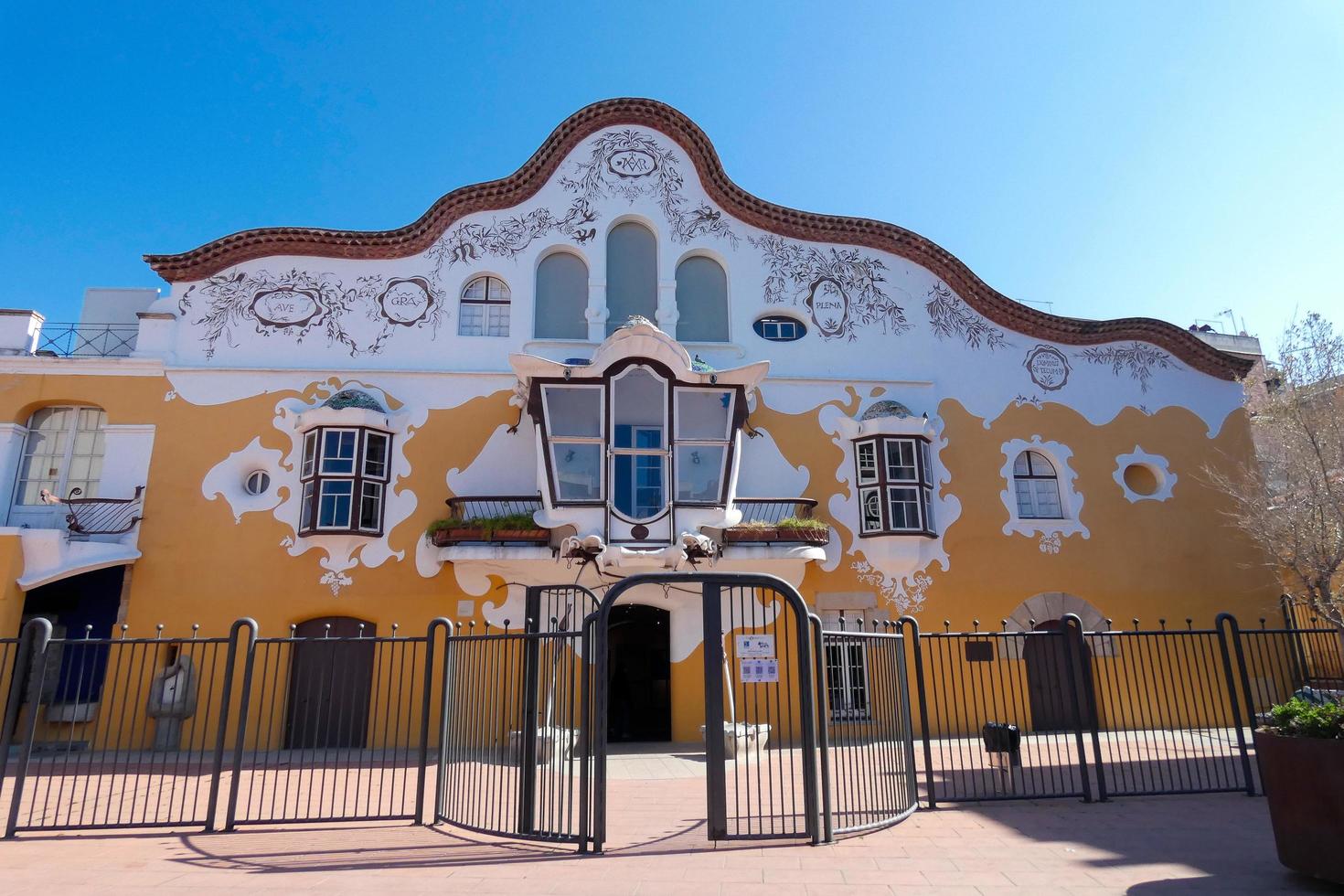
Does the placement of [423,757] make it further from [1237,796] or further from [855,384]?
[855,384]

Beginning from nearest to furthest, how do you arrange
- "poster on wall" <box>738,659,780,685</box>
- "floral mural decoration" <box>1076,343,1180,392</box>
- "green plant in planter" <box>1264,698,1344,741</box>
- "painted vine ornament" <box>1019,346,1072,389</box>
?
"green plant in planter" <box>1264,698,1344,741</box> < "poster on wall" <box>738,659,780,685</box> < "painted vine ornament" <box>1019,346,1072,389</box> < "floral mural decoration" <box>1076,343,1180,392</box>

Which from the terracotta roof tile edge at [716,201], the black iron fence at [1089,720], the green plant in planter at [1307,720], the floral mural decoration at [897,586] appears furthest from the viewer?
the terracotta roof tile edge at [716,201]

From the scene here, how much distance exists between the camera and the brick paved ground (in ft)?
19.2

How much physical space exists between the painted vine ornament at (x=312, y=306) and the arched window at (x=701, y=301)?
473 cm

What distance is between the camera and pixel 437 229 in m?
16.3

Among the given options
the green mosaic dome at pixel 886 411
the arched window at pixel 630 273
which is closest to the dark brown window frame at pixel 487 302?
the arched window at pixel 630 273

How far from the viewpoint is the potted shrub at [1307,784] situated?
566 cm

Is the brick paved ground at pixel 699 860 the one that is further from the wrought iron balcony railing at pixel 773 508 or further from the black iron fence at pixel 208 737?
the wrought iron balcony railing at pixel 773 508

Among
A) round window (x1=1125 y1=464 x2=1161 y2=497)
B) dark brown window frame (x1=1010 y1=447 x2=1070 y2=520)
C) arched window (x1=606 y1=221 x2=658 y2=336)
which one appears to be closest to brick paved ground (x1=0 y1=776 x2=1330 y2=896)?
dark brown window frame (x1=1010 y1=447 x2=1070 y2=520)

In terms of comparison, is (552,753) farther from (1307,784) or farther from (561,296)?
(561,296)

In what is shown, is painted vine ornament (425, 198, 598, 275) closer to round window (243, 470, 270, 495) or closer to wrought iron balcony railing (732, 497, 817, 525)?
round window (243, 470, 270, 495)

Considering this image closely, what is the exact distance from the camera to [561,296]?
16.4m

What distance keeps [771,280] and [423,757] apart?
38.3 ft

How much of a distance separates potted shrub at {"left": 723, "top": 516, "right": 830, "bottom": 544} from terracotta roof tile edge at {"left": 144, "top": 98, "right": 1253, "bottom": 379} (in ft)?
21.0
